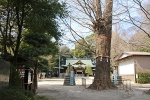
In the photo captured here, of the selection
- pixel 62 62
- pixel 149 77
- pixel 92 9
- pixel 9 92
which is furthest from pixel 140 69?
pixel 62 62

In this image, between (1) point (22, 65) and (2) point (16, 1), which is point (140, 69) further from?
(2) point (16, 1)

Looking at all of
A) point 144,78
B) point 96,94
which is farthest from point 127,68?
point 96,94

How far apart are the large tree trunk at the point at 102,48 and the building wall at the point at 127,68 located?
55.4ft

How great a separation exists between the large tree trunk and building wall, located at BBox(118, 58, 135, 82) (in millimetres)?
16881

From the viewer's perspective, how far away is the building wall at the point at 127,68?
3495 centimetres

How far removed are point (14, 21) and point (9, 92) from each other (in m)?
7.92

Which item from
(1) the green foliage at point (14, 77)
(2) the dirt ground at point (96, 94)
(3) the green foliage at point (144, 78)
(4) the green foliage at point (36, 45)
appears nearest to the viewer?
(1) the green foliage at point (14, 77)

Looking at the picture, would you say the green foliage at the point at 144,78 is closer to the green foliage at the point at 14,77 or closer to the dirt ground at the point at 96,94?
the dirt ground at the point at 96,94

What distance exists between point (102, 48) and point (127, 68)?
2062cm

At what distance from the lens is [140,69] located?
111 feet

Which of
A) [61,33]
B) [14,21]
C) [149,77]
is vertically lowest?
[149,77]

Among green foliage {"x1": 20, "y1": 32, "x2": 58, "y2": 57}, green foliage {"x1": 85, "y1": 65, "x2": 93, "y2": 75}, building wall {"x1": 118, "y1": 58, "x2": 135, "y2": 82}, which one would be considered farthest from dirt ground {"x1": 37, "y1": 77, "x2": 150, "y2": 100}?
green foliage {"x1": 85, "y1": 65, "x2": 93, "y2": 75}

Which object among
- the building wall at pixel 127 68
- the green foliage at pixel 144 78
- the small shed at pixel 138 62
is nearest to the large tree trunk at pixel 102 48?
the green foliage at pixel 144 78

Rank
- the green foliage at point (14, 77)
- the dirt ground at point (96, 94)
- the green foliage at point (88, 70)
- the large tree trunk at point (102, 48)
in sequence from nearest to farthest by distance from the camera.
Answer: the green foliage at point (14, 77)
the dirt ground at point (96, 94)
the large tree trunk at point (102, 48)
the green foliage at point (88, 70)
